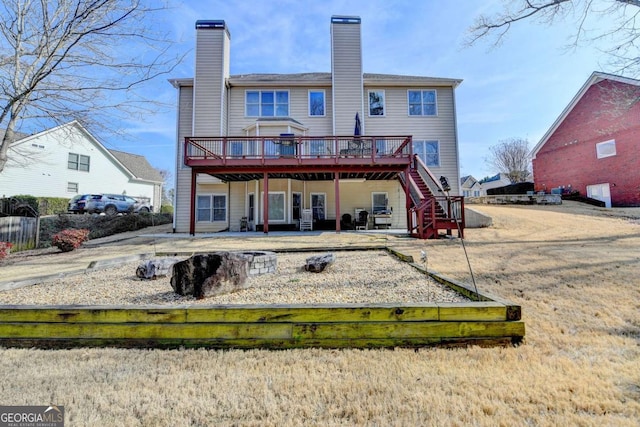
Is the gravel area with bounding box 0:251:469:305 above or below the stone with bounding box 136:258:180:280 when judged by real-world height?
below

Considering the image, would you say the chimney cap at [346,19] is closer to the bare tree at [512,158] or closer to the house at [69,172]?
the house at [69,172]

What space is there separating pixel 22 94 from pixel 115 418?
8.73 meters

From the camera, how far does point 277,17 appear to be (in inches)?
416

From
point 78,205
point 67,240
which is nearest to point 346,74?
point 67,240

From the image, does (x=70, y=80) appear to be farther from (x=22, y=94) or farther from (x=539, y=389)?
(x=539, y=389)

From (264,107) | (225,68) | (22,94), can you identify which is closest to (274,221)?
(264,107)

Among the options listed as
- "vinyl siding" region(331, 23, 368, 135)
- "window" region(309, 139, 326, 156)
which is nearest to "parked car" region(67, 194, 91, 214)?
"window" region(309, 139, 326, 156)

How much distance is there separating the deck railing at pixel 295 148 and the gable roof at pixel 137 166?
57.6 feet

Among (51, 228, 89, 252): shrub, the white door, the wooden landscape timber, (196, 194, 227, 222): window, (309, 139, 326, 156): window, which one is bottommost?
the wooden landscape timber

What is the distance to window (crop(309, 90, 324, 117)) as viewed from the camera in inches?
603

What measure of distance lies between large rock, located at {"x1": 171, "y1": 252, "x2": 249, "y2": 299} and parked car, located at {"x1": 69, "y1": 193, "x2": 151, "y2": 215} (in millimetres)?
17414

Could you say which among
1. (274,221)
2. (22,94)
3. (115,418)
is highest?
(22,94)

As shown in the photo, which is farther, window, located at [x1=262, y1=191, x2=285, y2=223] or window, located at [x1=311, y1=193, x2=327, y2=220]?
window, located at [x1=311, y1=193, x2=327, y2=220]

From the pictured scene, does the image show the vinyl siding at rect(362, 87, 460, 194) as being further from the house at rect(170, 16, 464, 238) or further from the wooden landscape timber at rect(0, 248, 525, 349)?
the wooden landscape timber at rect(0, 248, 525, 349)
